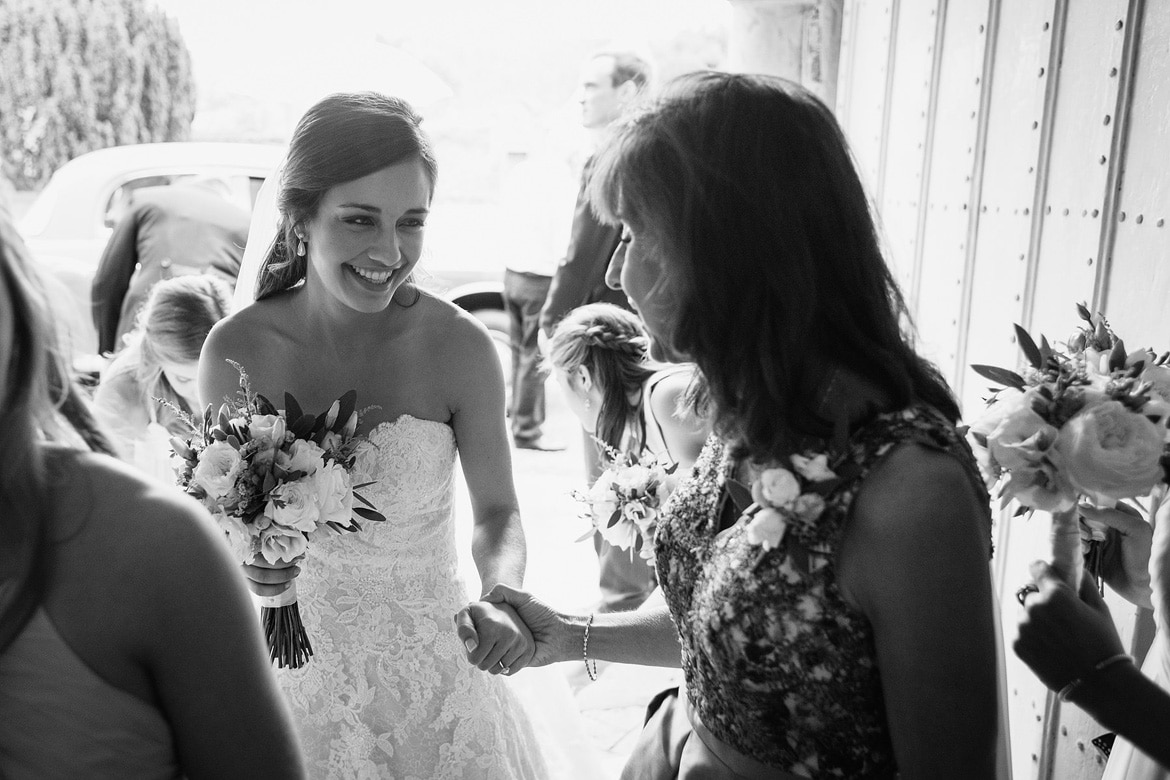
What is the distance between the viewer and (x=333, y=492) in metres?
2.27

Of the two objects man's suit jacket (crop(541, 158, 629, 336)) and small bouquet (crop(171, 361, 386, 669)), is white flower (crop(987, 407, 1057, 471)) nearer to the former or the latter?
→ small bouquet (crop(171, 361, 386, 669))

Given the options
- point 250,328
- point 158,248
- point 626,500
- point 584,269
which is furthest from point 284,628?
point 158,248

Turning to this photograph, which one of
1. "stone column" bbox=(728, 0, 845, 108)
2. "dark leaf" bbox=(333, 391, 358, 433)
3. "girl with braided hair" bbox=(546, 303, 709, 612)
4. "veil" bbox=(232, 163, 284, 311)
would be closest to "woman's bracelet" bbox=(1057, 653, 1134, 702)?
"dark leaf" bbox=(333, 391, 358, 433)

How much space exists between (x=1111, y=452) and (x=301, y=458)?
1.55 meters

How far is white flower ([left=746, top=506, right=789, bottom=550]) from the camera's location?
1429mm

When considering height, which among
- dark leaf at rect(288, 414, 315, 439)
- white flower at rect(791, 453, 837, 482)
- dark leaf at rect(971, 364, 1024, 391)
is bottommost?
dark leaf at rect(288, 414, 315, 439)

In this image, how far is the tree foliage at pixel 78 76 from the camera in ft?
54.9

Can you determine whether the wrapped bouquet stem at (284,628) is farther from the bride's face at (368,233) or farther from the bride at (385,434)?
the bride's face at (368,233)

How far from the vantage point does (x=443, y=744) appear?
8.21 ft

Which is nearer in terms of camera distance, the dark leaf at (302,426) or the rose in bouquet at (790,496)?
the rose in bouquet at (790,496)

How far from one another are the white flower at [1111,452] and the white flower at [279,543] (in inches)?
58.8

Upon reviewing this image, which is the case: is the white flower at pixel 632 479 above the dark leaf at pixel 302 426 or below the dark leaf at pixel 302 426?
below

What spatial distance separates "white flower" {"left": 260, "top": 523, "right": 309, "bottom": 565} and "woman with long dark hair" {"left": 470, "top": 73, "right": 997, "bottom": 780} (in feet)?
3.35

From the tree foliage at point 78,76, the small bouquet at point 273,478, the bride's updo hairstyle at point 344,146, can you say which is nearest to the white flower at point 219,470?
the small bouquet at point 273,478
